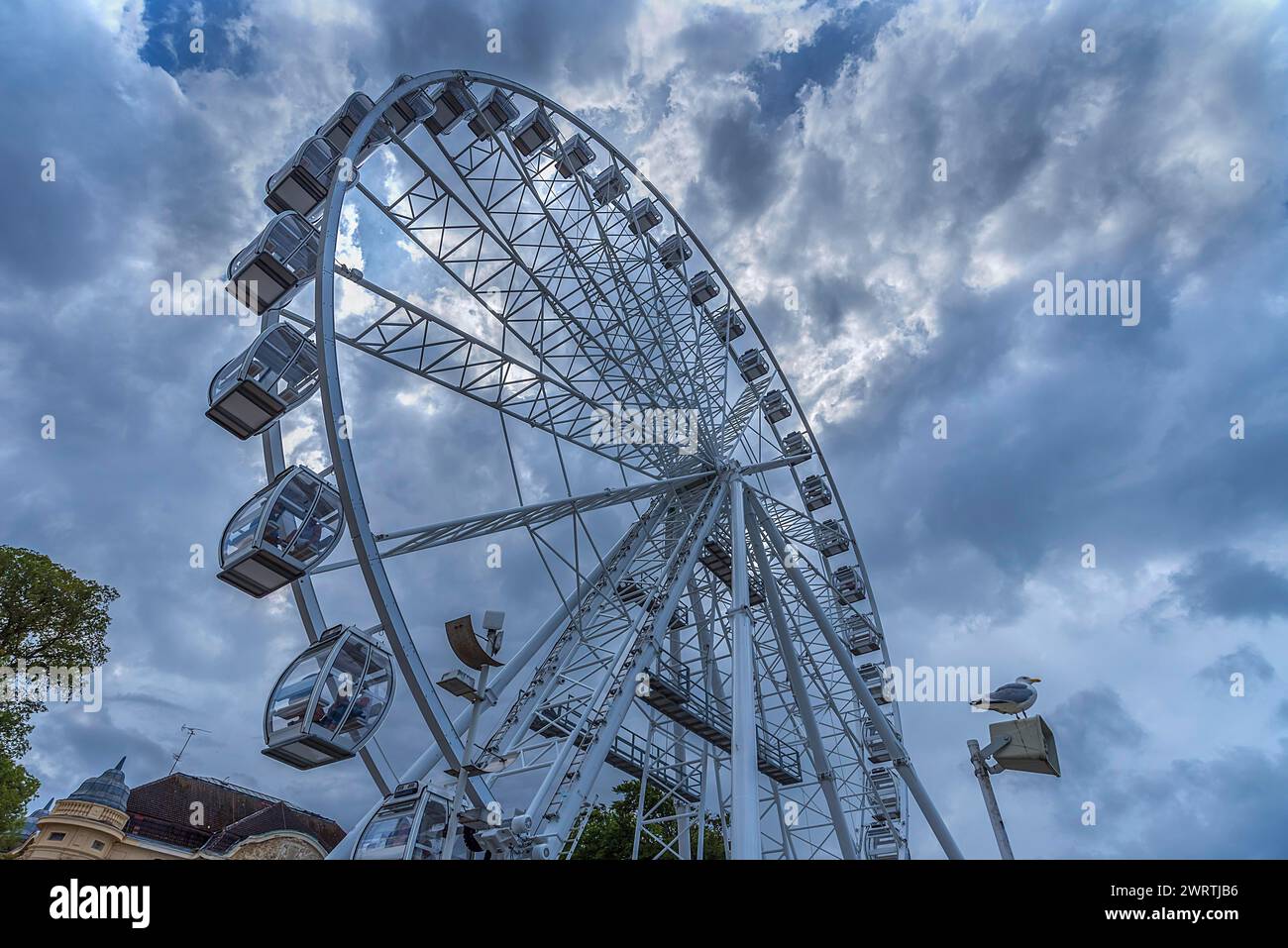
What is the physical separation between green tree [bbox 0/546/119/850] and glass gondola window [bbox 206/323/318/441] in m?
10.8

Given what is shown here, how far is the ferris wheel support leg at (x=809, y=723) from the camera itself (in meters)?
19.4

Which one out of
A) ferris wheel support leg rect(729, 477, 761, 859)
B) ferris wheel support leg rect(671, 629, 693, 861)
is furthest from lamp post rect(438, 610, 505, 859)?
ferris wheel support leg rect(671, 629, 693, 861)

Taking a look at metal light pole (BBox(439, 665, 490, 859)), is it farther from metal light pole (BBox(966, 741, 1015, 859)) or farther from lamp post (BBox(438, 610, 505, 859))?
metal light pole (BBox(966, 741, 1015, 859))

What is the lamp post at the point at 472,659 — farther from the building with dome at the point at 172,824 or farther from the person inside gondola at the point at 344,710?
the building with dome at the point at 172,824

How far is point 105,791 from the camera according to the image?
3759 cm

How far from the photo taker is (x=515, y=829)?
421 inches

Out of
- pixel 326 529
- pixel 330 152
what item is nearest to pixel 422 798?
pixel 326 529

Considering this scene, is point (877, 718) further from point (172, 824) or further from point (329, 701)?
point (172, 824)

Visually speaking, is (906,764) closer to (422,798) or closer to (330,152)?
(422,798)

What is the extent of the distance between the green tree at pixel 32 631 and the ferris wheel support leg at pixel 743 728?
15815 mm

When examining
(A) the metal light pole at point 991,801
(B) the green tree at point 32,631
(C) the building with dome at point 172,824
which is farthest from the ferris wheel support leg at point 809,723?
(C) the building with dome at point 172,824

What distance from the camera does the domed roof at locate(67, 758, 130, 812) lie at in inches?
1453
